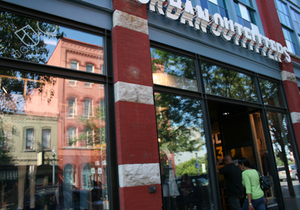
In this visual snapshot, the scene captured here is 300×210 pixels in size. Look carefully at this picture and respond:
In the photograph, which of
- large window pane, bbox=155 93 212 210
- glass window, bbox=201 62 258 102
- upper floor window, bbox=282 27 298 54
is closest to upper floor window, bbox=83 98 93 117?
large window pane, bbox=155 93 212 210

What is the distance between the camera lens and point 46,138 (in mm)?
4762

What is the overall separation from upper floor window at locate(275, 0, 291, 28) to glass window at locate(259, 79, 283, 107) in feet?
13.8

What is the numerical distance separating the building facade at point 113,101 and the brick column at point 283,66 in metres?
2.53

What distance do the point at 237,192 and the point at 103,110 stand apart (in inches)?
153

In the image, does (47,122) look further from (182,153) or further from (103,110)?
(182,153)

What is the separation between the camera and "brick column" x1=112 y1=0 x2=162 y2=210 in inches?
203

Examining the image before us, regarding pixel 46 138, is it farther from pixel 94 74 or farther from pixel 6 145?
pixel 94 74

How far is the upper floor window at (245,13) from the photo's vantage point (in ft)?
33.7

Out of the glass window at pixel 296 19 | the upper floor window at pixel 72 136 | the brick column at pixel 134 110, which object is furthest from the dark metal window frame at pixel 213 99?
the glass window at pixel 296 19

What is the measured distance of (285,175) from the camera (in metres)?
9.45

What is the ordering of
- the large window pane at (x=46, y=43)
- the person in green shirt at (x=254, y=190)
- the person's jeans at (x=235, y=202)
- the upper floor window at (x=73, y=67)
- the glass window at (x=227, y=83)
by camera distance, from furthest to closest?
the glass window at (x=227, y=83) → the person's jeans at (x=235, y=202) → the person in green shirt at (x=254, y=190) → the upper floor window at (x=73, y=67) → the large window pane at (x=46, y=43)

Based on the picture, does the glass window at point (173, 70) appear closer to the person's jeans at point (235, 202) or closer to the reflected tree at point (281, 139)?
the person's jeans at point (235, 202)

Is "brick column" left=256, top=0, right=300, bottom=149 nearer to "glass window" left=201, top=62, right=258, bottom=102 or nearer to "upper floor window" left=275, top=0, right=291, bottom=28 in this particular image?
"upper floor window" left=275, top=0, right=291, bottom=28

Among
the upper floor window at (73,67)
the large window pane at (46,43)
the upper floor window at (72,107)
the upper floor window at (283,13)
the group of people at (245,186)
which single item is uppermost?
the upper floor window at (283,13)
